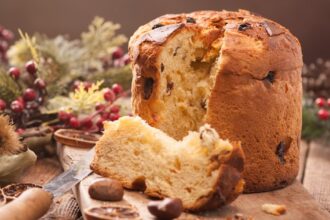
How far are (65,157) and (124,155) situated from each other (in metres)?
0.63

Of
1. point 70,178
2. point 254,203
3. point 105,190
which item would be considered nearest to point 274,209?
point 254,203

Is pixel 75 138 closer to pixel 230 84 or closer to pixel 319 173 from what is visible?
pixel 230 84

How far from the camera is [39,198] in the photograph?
215 cm

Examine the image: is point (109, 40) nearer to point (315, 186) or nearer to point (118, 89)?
point (118, 89)

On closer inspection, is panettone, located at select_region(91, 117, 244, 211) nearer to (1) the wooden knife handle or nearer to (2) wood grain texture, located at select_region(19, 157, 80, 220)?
(2) wood grain texture, located at select_region(19, 157, 80, 220)

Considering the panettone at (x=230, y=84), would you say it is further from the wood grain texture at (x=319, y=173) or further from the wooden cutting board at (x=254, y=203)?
the wood grain texture at (x=319, y=173)

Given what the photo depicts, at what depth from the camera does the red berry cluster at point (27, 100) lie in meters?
3.24

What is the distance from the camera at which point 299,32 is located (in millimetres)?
6223

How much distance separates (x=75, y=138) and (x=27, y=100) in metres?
0.44

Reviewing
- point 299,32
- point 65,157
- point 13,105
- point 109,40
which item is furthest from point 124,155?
point 299,32

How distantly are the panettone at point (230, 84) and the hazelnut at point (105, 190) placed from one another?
478 mm

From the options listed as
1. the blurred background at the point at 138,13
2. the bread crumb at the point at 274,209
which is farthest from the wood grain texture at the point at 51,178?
the blurred background at the point at 138,13

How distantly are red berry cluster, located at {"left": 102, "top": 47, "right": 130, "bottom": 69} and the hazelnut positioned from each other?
1.77m

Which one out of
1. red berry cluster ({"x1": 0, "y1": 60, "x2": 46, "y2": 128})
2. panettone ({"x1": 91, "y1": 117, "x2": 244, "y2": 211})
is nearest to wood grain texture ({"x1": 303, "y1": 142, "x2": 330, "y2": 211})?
panettone ({"x1": 91, "y1": 117, "x2": 244, "y2": 211})
